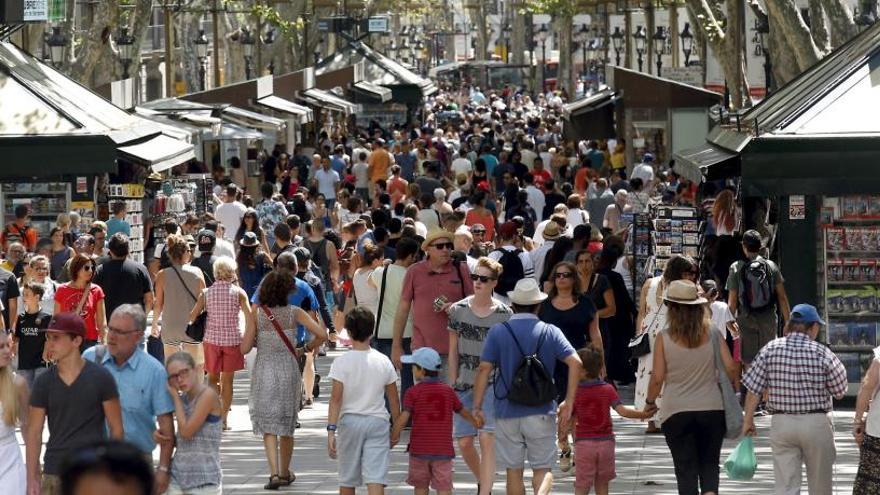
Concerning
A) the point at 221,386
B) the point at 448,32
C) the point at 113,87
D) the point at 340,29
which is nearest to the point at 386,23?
the point at 340,29

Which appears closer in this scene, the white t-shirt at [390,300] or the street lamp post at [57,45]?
the white t-shirt at [390,300]

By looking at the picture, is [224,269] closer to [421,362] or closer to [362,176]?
[421,362]

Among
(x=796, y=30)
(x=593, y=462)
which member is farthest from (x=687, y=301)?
(x=796, y=30)

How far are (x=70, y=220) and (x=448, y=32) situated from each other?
13633 centimetres

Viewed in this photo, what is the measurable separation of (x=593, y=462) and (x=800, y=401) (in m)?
1.16

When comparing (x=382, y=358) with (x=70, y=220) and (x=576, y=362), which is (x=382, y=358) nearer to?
(x=576, y=362)

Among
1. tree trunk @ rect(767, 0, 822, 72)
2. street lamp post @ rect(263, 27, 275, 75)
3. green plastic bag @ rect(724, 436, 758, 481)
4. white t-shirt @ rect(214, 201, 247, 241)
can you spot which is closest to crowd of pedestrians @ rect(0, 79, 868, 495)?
green plastic bag @ rect(724, 436, 758, 481)

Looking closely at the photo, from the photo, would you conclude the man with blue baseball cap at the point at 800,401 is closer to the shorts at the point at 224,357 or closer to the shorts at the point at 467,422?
the shorts at the point at 467,422

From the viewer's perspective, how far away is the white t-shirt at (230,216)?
22156 millimetres

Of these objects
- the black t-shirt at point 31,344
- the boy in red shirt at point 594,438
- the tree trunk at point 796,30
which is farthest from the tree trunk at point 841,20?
the boy in red shirt at point 594,438

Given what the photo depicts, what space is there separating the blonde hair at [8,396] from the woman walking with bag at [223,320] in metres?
4.68

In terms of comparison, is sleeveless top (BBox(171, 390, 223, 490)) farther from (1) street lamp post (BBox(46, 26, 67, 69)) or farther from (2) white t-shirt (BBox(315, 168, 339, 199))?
(1) street lamp post (BBox(46, 26, 67, 69))

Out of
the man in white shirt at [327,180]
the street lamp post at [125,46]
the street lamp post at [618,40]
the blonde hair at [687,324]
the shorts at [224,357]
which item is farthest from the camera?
the street lamp post at [618,40]

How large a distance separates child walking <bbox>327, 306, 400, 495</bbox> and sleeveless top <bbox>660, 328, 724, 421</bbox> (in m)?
→ 1.42
